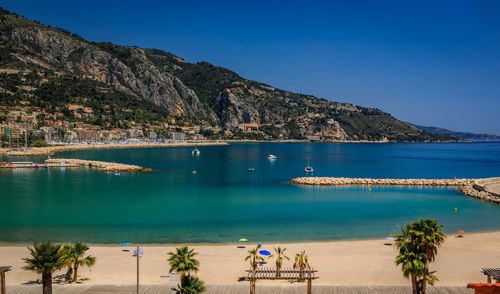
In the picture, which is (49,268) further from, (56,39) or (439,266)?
(56,39)

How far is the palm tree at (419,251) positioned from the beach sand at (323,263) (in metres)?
3.73

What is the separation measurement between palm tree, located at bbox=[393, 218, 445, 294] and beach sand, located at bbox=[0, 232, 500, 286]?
3.73 meters

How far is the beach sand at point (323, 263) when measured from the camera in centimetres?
1512

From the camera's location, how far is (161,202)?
34.8 meters

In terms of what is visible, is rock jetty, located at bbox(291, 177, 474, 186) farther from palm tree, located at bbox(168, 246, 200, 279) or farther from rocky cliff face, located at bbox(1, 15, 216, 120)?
rocky cliff face, located at bbox(1, 15, 216, 120)

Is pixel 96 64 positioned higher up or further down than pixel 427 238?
higher up

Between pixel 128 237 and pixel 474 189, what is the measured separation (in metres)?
39.2

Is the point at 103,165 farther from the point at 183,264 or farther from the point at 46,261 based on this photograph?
the point at 183,264

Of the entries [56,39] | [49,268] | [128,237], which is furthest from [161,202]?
[56,39]

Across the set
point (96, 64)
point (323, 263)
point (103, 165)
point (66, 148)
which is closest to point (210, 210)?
point (323, 263)

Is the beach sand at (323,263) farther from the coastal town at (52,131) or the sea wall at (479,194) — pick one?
the coastal town at (52,131)

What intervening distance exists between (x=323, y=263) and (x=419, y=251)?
6442 mm

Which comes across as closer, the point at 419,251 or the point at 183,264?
the point at 183,264

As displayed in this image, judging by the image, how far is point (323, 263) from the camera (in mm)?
17406
